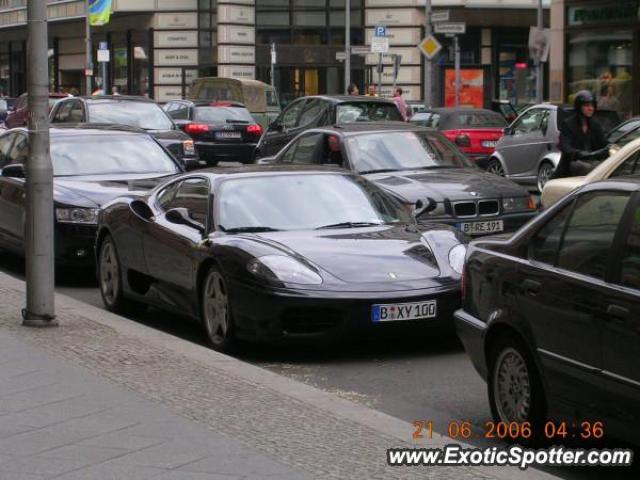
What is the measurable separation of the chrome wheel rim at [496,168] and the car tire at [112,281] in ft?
46.4

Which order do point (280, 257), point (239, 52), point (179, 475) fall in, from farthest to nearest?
point (239, 52) < point (280, 257) < point (179, 475)

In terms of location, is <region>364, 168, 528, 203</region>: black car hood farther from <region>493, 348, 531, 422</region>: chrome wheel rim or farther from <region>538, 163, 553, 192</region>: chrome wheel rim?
<region>538, 163, 553, 192</region>: chrome wheel rim

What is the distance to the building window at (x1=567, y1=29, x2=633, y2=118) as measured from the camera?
32.2 meters

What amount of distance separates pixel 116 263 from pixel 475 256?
500cm

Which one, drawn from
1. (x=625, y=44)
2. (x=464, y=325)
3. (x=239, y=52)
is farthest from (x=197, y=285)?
(x=239, y=52)

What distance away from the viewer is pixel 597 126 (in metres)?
14.9

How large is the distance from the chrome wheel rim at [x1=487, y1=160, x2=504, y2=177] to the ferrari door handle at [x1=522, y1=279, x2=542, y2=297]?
61.0ft

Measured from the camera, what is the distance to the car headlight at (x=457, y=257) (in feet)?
31.6

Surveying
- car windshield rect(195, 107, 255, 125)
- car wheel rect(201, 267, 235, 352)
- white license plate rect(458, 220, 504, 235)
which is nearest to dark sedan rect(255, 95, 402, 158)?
white license plate rect(458, 220, 504, 235)

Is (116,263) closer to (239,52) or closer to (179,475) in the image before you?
(179,475)

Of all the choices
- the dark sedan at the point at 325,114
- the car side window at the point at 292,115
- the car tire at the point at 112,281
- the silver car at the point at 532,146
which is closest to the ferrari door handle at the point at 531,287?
the car tire at the point at 112,281

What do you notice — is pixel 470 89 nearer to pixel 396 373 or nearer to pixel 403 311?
pixel 403 311

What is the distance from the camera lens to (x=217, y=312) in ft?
31.8

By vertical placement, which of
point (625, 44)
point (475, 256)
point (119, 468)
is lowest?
point (119, 468)
